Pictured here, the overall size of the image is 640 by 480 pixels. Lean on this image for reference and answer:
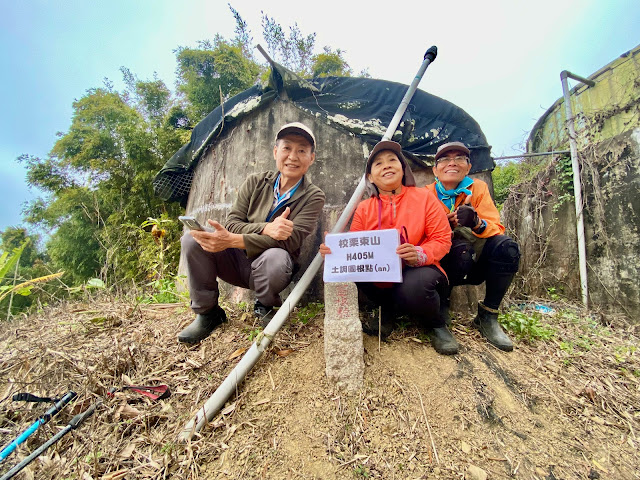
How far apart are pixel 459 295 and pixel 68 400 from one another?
3.13m

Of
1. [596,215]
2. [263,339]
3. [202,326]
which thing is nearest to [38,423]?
[202,326]

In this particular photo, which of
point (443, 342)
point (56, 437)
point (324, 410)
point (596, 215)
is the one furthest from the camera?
point (596, 215)

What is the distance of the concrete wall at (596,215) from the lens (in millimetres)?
4059

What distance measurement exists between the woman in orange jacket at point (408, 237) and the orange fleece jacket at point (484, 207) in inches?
13.5

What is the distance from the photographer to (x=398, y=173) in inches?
89.0

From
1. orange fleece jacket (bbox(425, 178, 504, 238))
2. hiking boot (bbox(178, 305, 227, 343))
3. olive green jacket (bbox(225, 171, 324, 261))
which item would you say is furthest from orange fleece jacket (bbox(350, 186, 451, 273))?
hiking boot (bbox(178, 305, 227, 343))

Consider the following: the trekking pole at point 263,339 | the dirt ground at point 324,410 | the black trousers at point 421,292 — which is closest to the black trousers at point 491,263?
the black trousers at point 421,292

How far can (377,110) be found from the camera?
3.19 meters

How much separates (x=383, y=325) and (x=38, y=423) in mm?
2166

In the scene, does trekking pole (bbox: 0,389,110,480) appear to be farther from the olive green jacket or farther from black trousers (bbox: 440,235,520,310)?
black trousers (bbox: 440,235,520,310)

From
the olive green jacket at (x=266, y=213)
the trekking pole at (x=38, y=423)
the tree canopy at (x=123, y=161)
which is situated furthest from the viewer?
the tree canopy at (x=123, y=161)

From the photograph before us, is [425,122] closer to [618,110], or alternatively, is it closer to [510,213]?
[510,213]

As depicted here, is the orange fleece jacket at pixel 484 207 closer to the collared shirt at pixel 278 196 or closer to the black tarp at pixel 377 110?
the black tarp at pixel 377 110

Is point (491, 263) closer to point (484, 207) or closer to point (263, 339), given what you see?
point (484, 207)
